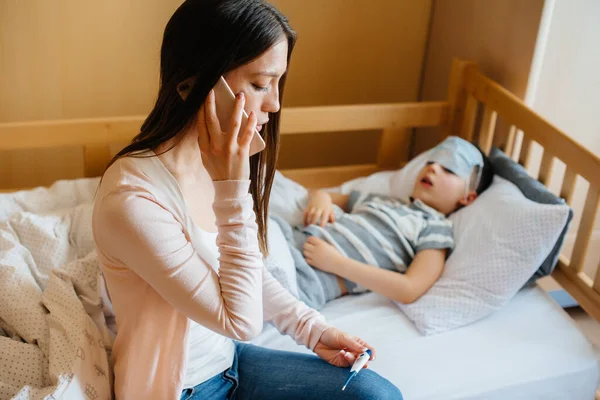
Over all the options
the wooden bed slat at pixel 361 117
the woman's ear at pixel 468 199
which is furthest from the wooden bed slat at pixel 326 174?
the woman's ear at pixel 468 199

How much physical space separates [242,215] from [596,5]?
120cm

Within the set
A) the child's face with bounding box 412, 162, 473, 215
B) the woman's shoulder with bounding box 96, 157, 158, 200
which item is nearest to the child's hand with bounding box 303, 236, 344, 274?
the child's face with bounding box 412, 162, 473, 215

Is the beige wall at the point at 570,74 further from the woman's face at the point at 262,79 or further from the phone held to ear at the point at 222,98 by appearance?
the phone held to ear at the point at 222,98

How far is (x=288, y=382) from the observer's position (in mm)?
1119

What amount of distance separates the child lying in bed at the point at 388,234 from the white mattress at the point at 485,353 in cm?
7

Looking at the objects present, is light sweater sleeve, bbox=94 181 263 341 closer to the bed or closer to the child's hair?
the bed

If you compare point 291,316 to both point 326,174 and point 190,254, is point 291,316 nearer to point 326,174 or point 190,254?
point 190,254

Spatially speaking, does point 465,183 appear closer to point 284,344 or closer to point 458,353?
point 458,353

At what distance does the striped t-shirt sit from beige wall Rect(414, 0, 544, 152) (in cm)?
47

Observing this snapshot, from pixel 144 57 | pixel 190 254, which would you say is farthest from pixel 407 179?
pixel 190 254

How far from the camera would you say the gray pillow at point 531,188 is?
1.51 metres

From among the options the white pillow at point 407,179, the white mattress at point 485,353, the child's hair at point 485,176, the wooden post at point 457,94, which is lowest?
the white mattress at point 485,353

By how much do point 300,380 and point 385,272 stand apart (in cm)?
46

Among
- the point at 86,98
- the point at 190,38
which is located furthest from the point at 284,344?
the point at 86,98
